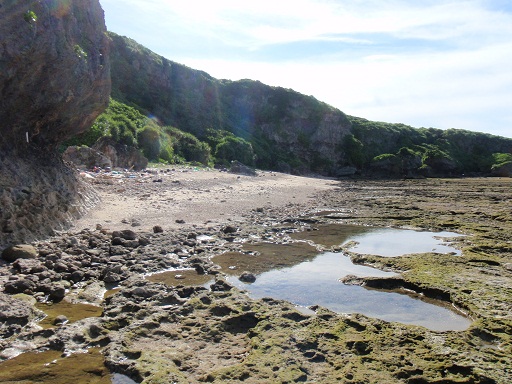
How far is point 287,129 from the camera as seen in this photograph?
5775 cm

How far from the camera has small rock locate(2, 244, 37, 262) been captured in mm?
8227

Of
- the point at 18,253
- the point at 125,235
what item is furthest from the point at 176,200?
the point at 18,253

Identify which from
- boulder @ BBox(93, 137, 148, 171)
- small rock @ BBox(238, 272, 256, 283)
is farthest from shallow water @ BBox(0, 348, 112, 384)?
boulder @ BBox(93, 137, 148, 171)

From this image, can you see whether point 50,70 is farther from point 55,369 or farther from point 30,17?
point 55,369

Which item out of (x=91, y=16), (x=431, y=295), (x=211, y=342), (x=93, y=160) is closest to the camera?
(x=211, y=342)

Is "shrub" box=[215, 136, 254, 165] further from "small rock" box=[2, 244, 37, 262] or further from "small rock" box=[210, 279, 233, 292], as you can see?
"small rock" box=[210, 279, 233, 292]

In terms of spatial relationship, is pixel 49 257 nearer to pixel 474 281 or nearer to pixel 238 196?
pixel 474 281

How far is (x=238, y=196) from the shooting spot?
71.4 feet

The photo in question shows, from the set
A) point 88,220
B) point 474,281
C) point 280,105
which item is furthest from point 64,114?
point 280,105

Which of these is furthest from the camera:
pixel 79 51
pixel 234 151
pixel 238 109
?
pixel 238 109

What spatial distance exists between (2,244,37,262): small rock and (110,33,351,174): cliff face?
34.5 meters

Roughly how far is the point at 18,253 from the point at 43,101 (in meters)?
4.90

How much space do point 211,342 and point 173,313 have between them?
3.50 ft

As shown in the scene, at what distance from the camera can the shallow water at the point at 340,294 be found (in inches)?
278
